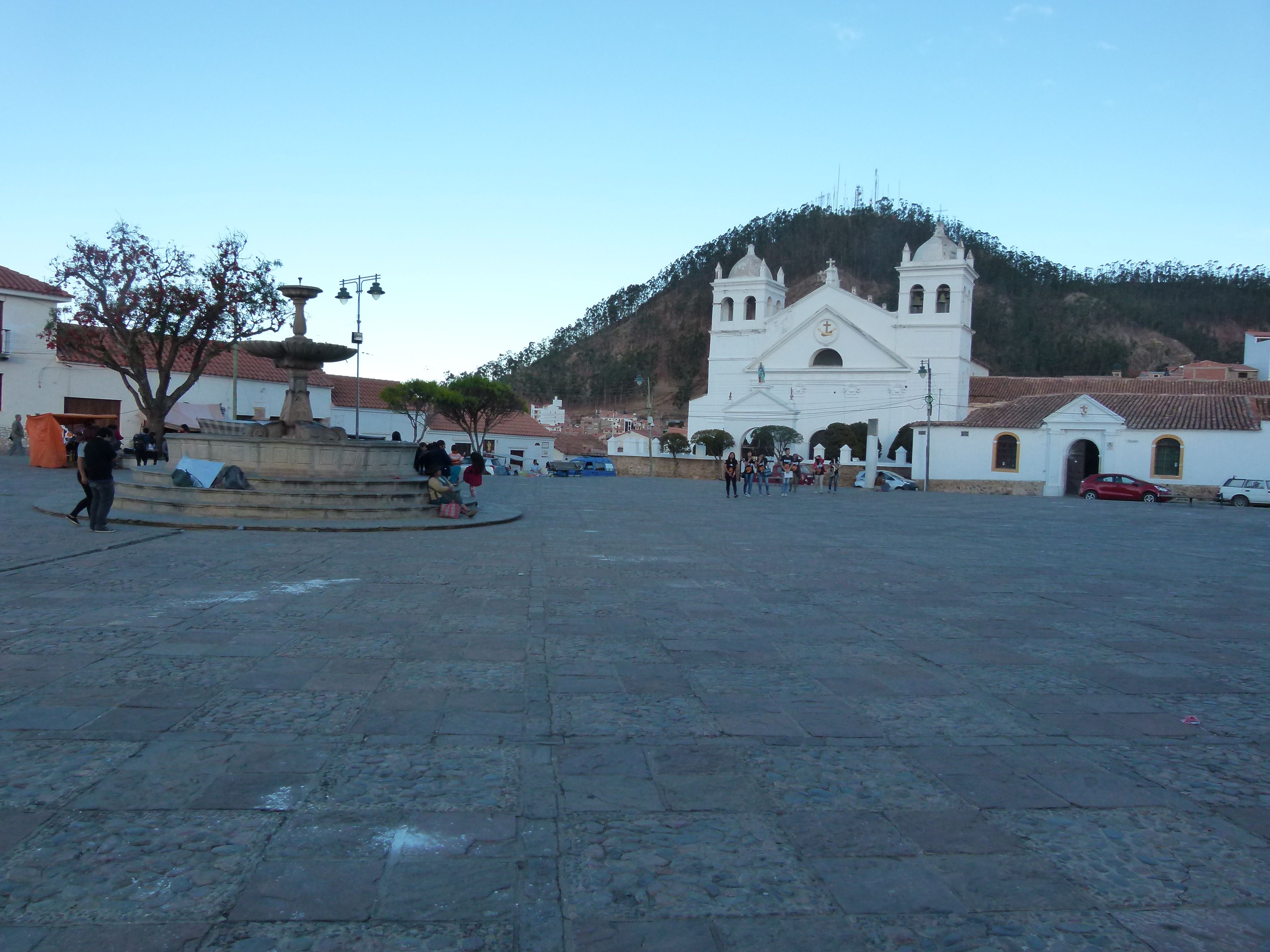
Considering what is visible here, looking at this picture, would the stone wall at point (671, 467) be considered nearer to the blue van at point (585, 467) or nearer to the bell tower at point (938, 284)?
the blue van at point (585, 467)

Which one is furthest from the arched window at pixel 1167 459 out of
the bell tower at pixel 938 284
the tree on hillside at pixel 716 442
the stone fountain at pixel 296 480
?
the stone fountain at pixel 296 480

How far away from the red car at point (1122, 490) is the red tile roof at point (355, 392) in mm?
33068

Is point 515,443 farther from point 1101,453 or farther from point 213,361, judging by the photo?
point 1101,453

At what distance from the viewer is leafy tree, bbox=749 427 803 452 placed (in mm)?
50531

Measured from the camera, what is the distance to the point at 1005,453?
134 feet

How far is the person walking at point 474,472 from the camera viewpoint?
16.3 meters

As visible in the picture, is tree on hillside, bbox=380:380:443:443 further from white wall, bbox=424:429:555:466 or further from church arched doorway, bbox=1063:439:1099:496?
church arched doorway, bbox=1063:439:1099:496

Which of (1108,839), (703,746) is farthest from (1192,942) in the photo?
(703,746)

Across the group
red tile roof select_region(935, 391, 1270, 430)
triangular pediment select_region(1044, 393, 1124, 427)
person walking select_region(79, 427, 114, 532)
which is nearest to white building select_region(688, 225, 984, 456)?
red tile roof select_region(935, 391, 1270, 430)

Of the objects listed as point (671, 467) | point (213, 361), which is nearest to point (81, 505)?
point (213, 361)

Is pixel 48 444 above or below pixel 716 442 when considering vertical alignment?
below

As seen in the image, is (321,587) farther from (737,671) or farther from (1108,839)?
(1108,839)

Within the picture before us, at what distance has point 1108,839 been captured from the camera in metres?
3.01

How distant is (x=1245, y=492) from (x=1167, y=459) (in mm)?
5659
